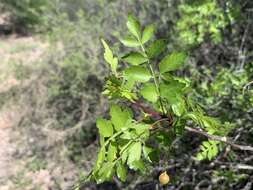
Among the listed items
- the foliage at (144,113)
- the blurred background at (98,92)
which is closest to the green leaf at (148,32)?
the foliage at (144,113)

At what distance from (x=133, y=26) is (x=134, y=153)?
11.7 inches

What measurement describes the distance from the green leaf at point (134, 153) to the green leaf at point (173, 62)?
181 millimetres

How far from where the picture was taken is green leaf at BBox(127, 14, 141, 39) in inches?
47.8

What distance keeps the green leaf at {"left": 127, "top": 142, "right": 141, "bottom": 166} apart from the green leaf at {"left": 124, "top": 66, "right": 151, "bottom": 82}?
150 mm

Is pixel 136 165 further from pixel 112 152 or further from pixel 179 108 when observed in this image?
pixel 179 108

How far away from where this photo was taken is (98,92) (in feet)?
16.7

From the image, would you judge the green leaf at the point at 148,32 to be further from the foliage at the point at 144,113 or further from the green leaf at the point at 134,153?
the green leaf at the point at 134,153

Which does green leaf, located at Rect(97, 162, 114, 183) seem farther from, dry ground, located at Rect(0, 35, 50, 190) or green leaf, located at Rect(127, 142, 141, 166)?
dry ground, located at Rect(0, 35, 50, 190)

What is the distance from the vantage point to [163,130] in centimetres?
121

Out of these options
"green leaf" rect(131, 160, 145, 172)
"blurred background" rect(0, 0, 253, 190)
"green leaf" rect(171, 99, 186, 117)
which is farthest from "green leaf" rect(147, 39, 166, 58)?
"blurred background" rect(0, 0, 253, 190)

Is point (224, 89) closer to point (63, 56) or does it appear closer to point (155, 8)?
point (155, 8)

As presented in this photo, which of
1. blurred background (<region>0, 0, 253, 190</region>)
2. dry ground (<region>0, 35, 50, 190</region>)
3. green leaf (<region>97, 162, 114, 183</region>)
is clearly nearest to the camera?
green leaf (<region>97, 162, 114, 183</region>)

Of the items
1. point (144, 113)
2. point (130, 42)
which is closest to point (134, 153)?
point (144, 113)

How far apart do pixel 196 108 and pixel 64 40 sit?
15.0 ft
